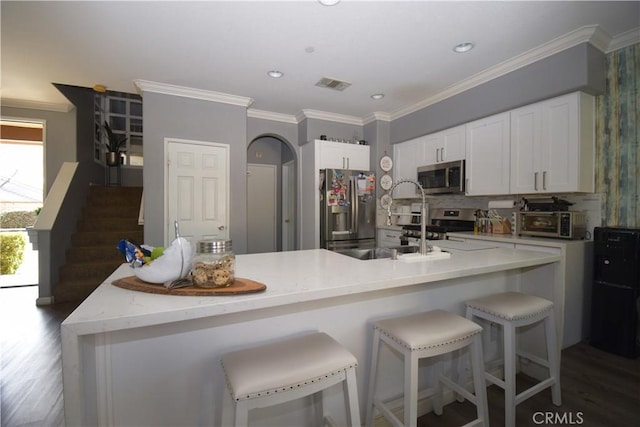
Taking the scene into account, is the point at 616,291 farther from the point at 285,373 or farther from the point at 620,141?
the point at 285,373

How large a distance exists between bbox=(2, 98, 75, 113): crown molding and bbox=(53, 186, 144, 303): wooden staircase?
1.30 meters

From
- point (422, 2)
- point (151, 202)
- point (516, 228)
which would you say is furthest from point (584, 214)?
point (151, 202)

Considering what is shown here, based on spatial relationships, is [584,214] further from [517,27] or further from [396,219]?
[396,219]

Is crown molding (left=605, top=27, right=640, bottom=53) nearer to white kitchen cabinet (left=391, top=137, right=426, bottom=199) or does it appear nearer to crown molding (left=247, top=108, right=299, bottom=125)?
white kitchen cabinet (left=391, top=137, right=426, bottom=199)

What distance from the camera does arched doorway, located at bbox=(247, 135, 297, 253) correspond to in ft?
17.7

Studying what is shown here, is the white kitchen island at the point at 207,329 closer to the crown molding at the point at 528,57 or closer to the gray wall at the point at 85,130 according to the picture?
the crown molding at the point at 528,57

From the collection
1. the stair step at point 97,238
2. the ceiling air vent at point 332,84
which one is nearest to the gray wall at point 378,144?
the ceiling air vent at point 332,84

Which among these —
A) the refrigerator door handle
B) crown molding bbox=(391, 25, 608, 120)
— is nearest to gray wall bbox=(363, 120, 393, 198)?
the refrigerator door handle

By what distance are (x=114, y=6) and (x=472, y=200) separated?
3958mm

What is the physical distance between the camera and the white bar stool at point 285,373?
35.9 inches

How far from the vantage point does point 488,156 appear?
313 centimetres

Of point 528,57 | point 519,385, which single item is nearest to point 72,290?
point 519,385

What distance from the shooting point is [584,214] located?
2.61 metres

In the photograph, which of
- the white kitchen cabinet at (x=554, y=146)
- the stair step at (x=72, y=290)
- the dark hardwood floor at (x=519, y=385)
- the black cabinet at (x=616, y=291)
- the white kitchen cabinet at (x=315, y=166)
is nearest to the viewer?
the dark hardwood floor at (x=519, y=385)
